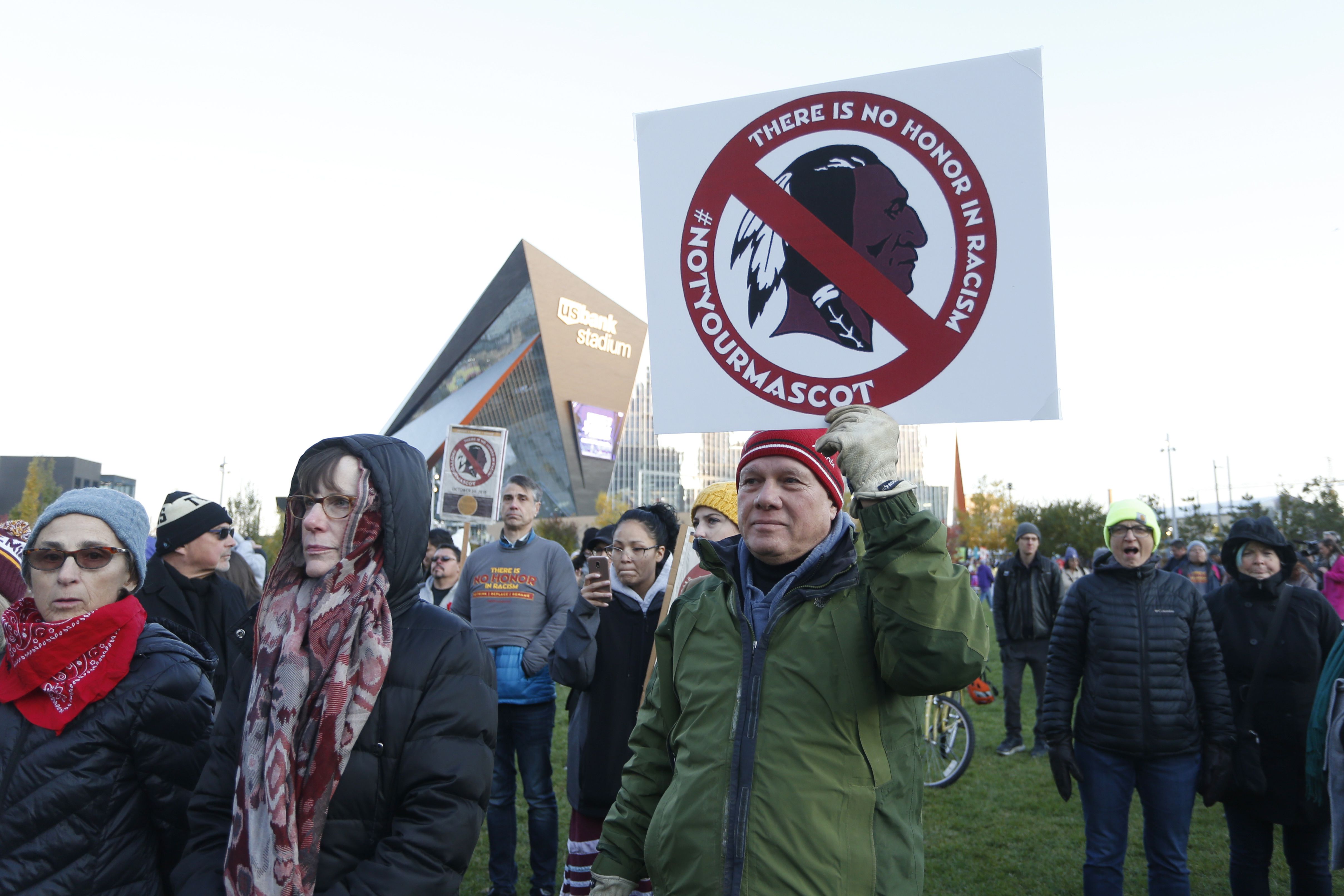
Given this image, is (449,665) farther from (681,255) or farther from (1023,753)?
(1023,753)

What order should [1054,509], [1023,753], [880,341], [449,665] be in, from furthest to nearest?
[1054,509], [1023,753], [880,341], [449,665]

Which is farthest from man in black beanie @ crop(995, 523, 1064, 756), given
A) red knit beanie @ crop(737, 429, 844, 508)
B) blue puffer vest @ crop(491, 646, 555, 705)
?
red knit beanie @ crop(737, 429, 844, 508)

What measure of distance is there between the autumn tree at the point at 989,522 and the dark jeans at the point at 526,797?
53.8 metres

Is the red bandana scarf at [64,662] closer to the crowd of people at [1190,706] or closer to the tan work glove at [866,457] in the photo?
the tan work glove at [866,457]

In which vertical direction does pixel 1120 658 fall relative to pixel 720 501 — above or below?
below

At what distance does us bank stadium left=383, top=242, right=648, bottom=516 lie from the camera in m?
72.3

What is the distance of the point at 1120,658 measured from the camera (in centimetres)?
385

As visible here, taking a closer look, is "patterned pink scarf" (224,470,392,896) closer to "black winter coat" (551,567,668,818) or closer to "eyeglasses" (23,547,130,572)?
"eyeglasses" (23,547,130,572)

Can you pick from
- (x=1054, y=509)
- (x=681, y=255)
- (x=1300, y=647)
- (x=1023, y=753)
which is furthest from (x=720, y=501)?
(x=1054, y=509)

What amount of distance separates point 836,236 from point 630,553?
5.66ft

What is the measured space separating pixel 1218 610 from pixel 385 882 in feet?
13.3

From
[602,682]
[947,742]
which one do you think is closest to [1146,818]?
[602,682]

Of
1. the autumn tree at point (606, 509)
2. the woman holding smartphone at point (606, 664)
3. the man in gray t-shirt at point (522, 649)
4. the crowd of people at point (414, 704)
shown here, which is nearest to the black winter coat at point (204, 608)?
the crowd of people at point (414, 704)

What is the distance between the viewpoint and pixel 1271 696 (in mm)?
3998
